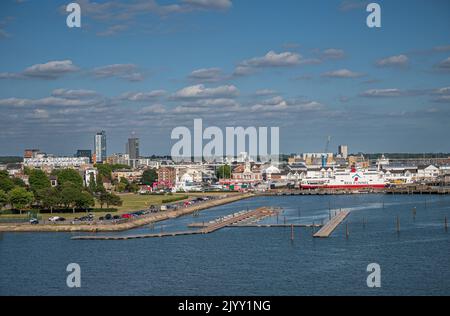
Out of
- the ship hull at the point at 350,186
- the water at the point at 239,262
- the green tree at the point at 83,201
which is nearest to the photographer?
the water at the point at 239,262

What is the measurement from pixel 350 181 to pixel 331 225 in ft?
73.0

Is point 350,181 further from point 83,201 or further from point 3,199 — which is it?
point 3,199

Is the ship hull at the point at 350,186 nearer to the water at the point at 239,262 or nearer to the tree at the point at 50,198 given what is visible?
the tree at the point at 50,198

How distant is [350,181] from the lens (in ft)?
133

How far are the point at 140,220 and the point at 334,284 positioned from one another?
1005cm

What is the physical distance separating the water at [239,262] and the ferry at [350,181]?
21007 millimetres

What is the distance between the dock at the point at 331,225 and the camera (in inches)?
665

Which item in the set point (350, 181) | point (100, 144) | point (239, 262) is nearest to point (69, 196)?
point (239, 262)

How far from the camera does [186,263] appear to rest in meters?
13.4

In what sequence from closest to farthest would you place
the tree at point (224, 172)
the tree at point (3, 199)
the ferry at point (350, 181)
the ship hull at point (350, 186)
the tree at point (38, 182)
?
the tree at point (3, 199) → the tree at point (38, 182) → the ship hull at point (350, 186) → the ferry at point (350, 181) → the tree at point (224, 172)

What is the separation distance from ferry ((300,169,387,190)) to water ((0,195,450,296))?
21.0m

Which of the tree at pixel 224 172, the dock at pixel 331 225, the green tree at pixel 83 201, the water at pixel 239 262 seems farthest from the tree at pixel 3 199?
the tree at pixel 224 172

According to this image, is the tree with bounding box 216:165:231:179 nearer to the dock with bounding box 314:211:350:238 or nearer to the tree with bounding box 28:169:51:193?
the tree with bounding box 28:169:51:193
